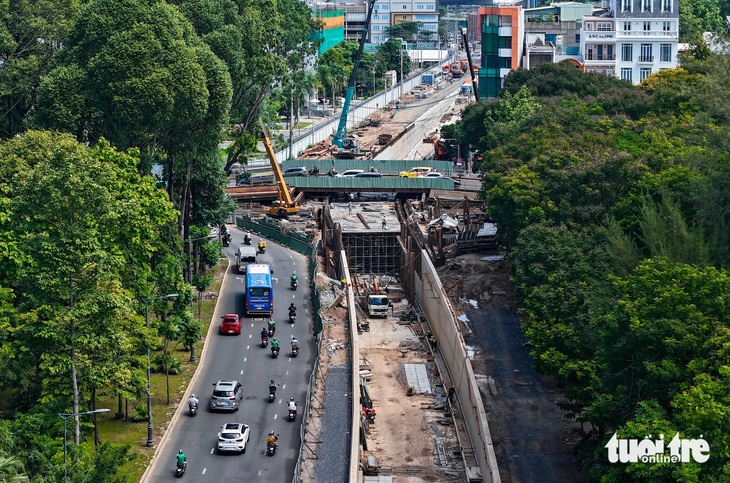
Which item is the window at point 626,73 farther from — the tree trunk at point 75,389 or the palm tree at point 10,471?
the palm tree at point 10,471

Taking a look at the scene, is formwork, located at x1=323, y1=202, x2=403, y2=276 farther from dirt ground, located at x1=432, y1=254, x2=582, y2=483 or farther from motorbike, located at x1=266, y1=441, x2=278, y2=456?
motorbike, located at x1=266, y1=441, x2=278, y2=456

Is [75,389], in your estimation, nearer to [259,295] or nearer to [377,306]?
[259,295]

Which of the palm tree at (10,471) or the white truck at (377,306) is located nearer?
the palm tree at (10,471)

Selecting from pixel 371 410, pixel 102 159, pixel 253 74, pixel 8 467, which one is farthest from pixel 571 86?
pixel 8 467

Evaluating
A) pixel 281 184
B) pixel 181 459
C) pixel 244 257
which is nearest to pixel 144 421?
pixel 181 459

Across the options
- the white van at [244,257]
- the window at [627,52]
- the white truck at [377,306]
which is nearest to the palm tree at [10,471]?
the white van at [244,257]

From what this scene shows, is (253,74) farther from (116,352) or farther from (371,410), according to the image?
(116,352)
